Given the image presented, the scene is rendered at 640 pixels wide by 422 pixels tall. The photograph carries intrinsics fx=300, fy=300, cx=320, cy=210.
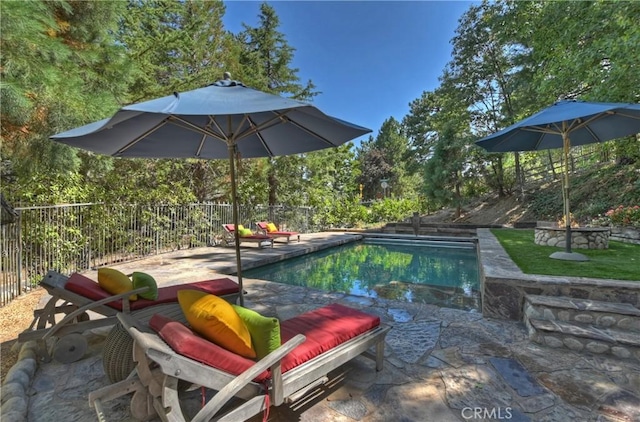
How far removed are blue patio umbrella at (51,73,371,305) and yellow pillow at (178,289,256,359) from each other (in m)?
1.26

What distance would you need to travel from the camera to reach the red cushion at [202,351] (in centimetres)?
166

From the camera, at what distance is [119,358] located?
2186 mm

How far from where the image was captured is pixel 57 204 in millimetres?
5969

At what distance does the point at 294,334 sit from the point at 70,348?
2.16 metres

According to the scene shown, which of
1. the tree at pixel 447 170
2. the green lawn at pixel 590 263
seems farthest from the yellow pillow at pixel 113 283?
the tree at pixel 447 170

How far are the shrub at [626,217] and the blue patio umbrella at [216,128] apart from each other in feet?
31.1

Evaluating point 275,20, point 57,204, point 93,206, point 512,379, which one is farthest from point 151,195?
point 275,20

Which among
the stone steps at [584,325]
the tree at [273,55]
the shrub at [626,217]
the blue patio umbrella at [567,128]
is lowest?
the stone steps at [584,325]

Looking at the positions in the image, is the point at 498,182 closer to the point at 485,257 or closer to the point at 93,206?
the point at 485,257

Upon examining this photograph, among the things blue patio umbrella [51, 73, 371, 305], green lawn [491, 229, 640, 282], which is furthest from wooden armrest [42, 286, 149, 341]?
green lawn [491, 229, 640, 282]

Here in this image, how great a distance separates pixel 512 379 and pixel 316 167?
13.8m

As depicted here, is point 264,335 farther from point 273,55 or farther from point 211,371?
point 273,55

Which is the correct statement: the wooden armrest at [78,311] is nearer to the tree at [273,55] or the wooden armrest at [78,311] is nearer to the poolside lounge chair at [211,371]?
the poolside lounge chair at [211,371]

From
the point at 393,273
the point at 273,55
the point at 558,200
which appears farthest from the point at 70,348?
the point at 558,200
